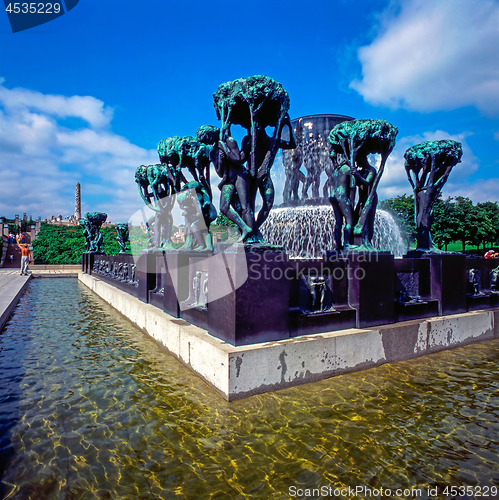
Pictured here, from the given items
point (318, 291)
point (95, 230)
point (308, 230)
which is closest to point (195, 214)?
point (318, 291)

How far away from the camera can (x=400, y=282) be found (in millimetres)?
5297

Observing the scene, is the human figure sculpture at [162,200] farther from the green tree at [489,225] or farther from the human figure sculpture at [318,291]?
the green tree at [489,225]

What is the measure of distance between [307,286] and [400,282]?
6.31 feet

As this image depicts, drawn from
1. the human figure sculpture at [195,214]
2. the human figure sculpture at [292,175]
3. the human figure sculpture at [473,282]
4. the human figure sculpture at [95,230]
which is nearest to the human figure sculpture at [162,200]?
the human figure sculpture at [195,214]

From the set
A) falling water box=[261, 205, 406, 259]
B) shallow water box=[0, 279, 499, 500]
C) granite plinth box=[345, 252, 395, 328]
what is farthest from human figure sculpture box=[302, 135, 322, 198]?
shallow water box=[0, 279, 499, 500]

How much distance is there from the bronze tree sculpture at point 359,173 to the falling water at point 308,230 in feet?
22.6

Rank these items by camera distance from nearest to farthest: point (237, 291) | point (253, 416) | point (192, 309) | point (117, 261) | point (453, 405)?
point (253, 416) → point (453, 405) → point (237, 291) → point (192, 309) → point (117, 261)

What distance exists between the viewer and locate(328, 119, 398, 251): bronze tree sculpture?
516cm

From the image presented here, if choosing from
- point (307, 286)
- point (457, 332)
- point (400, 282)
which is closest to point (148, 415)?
point (307, 286)

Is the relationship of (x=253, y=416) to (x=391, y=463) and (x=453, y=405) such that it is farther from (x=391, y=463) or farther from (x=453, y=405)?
(x=453, y=405)

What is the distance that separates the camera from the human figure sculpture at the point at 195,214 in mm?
6762

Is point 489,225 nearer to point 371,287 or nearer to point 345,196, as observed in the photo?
point 345,196

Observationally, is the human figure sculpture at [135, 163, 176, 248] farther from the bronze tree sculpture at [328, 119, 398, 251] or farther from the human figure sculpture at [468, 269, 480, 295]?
the human figure sculpture at [468, 269, 480, 295]

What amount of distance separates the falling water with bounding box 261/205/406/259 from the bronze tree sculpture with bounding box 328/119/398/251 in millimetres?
6886
